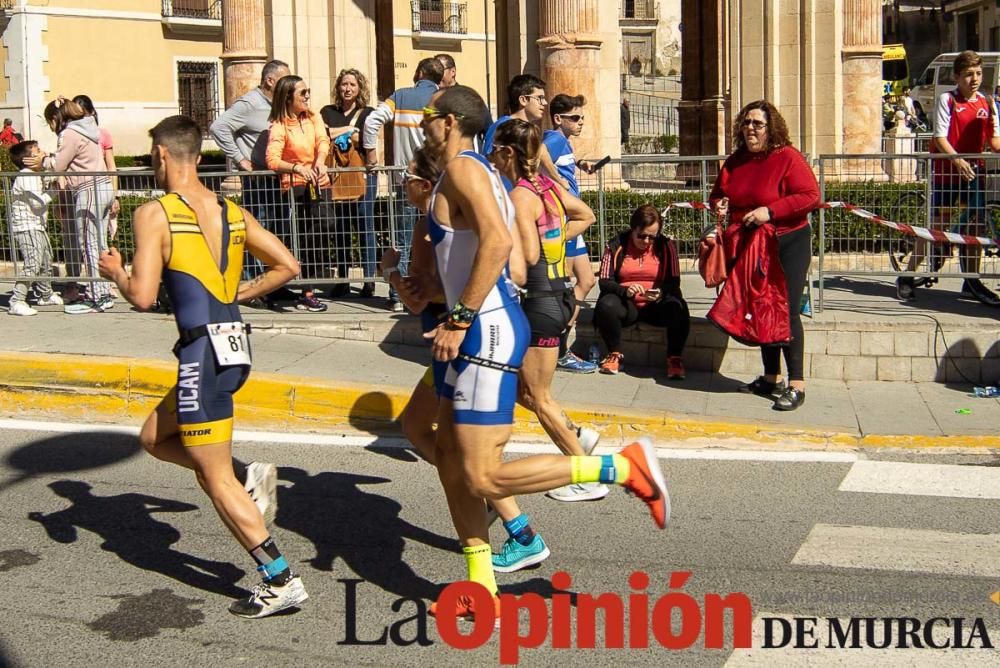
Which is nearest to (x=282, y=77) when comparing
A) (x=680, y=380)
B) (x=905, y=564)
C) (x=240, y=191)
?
(x=240, y=191)

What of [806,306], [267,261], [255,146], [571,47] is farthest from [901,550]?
[571,47]

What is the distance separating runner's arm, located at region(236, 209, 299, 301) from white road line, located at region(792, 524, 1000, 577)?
2.62 meters

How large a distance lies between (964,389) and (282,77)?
19.1 ft

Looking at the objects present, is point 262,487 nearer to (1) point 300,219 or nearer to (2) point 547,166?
(2) point 547,166

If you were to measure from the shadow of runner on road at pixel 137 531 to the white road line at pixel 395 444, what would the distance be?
131cm

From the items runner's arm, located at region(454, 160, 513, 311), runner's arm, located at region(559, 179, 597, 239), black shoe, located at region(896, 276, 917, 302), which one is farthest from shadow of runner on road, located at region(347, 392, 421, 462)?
black shoe, located at region(896, 276, 917, 302)

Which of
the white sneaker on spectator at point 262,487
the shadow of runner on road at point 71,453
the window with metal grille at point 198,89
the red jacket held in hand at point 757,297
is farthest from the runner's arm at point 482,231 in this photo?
the window with metal grille at point 198,89

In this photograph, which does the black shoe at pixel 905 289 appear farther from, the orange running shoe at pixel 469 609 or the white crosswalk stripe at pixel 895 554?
the orange running shoe at pixel 469 609

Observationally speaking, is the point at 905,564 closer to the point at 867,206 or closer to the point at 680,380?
the point at 680,380

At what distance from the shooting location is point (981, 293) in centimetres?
1131

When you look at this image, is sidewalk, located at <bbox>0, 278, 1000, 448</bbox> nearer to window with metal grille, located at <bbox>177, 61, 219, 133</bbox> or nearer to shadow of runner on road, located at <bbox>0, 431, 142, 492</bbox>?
shadow of runner on road, located at <bbox>0, 431, 142, 492</bbox>

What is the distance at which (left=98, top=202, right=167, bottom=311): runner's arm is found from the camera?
5570mm

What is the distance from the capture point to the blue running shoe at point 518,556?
635 cm

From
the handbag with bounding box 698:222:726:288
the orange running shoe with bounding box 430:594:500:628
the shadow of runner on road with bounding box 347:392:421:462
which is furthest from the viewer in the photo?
the handbag with bounding box 698:222:726:288
